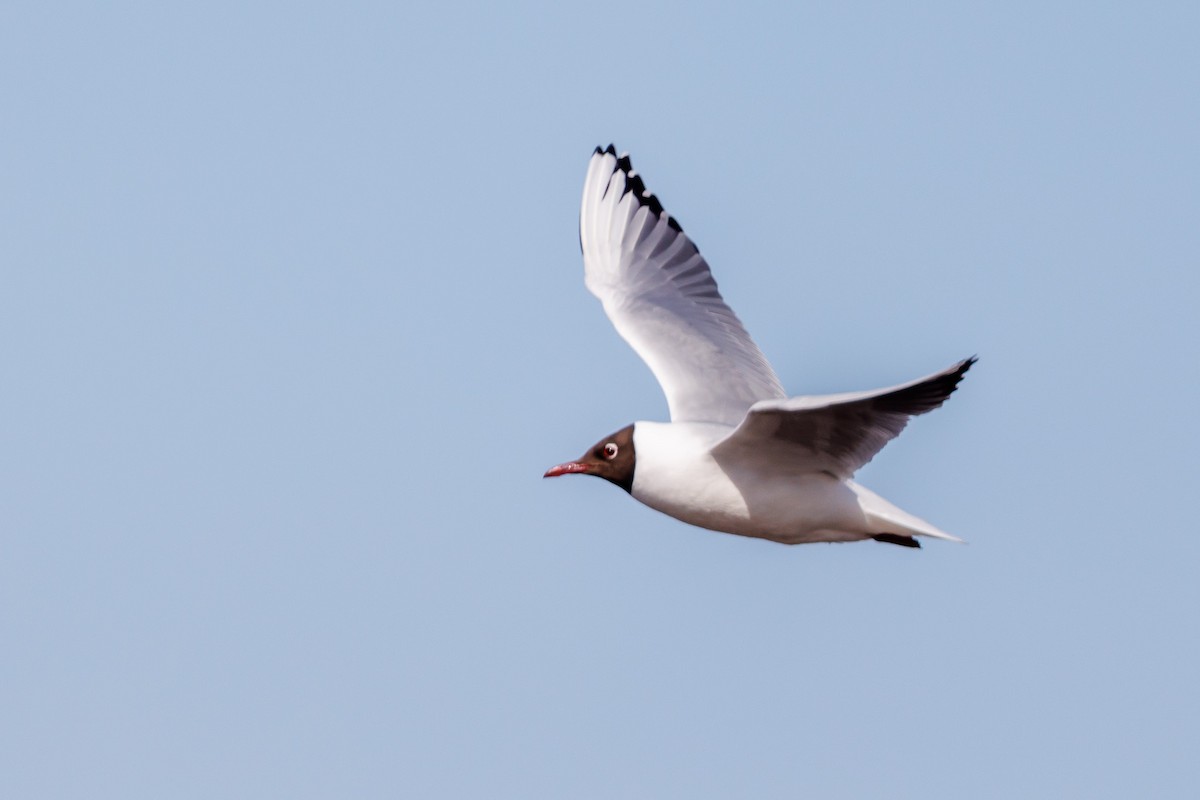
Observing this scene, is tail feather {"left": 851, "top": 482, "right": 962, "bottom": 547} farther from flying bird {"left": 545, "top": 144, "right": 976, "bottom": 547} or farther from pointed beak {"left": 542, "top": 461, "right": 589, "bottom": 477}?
pointed beak {"left": 542, "top": 461, "right": 589, "bottom": 477}

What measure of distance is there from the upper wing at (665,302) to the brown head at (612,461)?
0.84 metres

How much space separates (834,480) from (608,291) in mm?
3479

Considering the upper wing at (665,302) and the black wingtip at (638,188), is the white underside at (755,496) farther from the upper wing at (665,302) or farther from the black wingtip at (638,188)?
the black wingtip at (638,188)

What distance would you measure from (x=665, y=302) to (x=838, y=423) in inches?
144

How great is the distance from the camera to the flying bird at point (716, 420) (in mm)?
10086

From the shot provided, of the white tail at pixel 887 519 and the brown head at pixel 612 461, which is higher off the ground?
the brown head at pixel 612 461

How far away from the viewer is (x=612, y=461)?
11.3 m

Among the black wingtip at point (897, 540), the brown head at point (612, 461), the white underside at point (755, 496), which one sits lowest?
the black wingtip at point (897, 540)

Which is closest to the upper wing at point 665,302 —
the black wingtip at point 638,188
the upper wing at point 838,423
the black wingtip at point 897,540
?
the black wingtip at point 638,188

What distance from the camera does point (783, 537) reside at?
11055 millimetres

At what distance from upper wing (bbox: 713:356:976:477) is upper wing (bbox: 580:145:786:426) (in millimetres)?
1406

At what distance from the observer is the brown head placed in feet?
36.7

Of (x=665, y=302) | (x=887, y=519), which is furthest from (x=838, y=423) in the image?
(x=665, y=302)

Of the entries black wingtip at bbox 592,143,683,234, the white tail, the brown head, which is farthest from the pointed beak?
black wingtip at bbox 592,143,683,234
